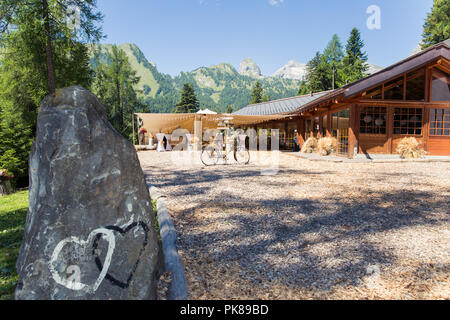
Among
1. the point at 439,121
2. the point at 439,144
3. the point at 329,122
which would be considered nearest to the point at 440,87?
the point at 439,121

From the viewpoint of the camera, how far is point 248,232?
3240 millimetres

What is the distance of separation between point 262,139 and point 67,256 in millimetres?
18795

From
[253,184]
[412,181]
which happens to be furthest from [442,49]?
[253,184]

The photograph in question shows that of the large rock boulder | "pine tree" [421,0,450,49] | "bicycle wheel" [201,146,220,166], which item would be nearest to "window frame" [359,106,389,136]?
"bicycle wheel" [201,146,220,166]

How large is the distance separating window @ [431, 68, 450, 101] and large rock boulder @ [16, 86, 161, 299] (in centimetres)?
1451

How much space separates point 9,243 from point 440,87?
A: 15695 millimetres

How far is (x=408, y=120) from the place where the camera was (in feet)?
38.6

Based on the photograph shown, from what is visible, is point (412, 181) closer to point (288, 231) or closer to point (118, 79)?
point (288, 231)

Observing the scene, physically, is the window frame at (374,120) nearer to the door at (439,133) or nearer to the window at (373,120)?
the window at (373,120)

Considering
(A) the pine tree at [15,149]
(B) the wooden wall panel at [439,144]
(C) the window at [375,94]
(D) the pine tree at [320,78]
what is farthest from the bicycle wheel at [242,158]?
(D) the pine tree at [320,78]

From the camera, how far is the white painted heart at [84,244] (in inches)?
63.0

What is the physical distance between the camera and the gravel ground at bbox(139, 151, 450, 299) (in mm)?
2086

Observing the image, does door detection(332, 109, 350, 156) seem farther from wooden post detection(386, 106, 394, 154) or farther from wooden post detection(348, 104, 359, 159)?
wooden post detection(386, 106, 394, 154)

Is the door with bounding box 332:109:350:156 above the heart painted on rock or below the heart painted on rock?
above
